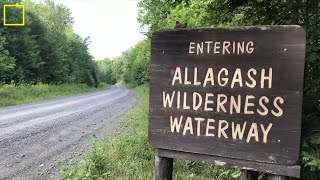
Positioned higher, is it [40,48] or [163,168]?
[40,48]

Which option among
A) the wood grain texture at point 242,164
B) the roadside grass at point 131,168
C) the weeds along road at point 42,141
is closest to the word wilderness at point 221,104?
the wood grain texture at point 242,164

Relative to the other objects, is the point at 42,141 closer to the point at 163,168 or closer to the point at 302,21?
the point at 163,168

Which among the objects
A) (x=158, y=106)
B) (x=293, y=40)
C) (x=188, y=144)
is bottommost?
(x=188, y=144)

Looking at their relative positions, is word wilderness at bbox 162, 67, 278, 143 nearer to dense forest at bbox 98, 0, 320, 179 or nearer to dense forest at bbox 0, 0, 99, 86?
dense forest at bbox 98, 0, 320, 179

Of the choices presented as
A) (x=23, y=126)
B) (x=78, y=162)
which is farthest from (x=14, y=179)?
(x=23, y=126)

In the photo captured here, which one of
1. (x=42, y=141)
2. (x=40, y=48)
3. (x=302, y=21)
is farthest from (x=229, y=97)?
(x=40, y=48)

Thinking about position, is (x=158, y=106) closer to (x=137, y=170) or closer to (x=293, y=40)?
(x=293, y=40)

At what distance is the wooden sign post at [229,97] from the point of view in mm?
2402

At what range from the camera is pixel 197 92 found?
2717mm

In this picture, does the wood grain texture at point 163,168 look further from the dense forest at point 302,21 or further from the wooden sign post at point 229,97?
the dense forest at point 302,21

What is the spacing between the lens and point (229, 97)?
8.52 ft

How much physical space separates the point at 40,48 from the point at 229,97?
42.3 m

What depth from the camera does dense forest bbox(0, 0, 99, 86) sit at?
109 ft

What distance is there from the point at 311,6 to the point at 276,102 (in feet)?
5.36
